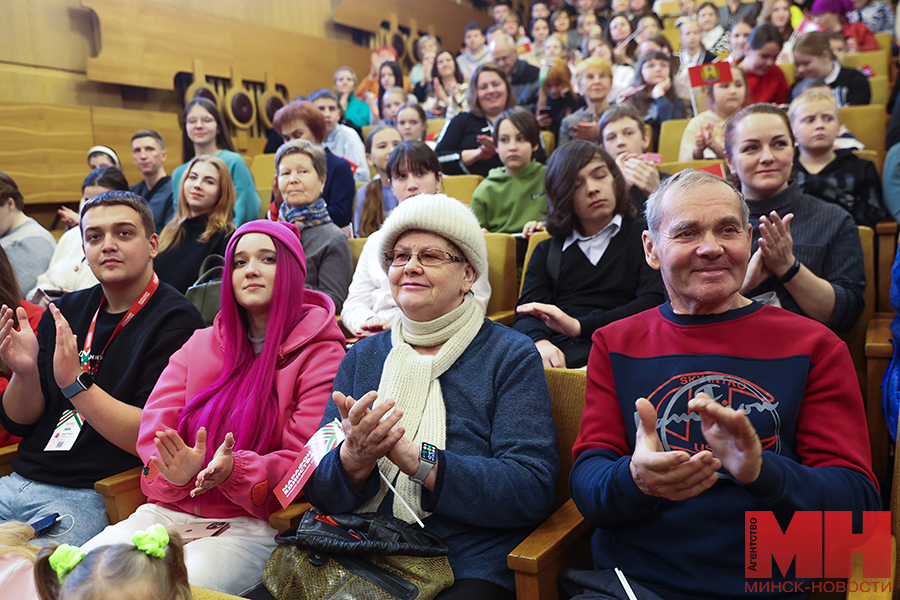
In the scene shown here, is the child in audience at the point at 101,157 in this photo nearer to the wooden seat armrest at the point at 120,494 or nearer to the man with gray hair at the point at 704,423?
the wooden seat armrest at the point at 120,494

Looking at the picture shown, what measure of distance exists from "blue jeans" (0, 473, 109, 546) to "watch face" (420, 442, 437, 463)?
985mm

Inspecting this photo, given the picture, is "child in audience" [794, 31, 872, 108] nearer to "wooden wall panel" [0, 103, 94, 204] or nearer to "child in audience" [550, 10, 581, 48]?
"child in audience" [550, 10, 581, 48]

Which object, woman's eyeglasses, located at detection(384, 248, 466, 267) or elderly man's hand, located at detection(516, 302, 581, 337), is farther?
elderly man's hand, located at detection(516, 302, 581, 337)

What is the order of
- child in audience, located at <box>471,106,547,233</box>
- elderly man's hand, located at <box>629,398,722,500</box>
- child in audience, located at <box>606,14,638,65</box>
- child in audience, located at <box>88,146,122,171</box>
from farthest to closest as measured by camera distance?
child in audience, located at <box>606,14,638,65</box>
child in audience, located at <box>88,146,122,171</box>
child in audience, located at <box>471,106,547,233</box>
elderly man's hand, located at <box>629,398,722,500</box>

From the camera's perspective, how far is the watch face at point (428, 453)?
1265 millimetres

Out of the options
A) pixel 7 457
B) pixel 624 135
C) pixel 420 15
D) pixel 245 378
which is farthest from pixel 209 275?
pixel 420 15

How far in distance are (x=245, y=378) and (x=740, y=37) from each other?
4.87 m

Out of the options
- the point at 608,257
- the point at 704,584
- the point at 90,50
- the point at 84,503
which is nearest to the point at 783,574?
the point at 704,584

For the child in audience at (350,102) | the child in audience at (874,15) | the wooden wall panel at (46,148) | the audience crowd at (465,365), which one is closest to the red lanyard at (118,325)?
the audience crowd at (465,365)

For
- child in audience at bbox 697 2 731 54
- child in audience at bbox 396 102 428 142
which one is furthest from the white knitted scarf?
child in audience at bbox 697 2 731 54

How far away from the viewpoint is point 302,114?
3.78 meters

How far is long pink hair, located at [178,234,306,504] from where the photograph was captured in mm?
1610

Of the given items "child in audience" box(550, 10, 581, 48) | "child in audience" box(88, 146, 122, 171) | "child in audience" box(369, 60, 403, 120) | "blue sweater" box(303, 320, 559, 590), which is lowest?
"blue sweater" box(303, 320, 559, 590)

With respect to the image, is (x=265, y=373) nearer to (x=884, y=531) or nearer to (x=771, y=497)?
(x=771, y=497)
